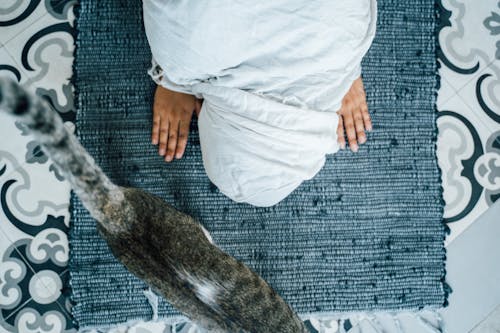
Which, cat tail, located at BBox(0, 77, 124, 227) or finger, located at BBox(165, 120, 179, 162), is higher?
cat tail, located at BBox(0, 77, 124, 227)

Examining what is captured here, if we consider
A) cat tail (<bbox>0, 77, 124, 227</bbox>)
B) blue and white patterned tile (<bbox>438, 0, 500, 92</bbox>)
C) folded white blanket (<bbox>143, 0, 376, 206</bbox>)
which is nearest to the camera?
cat tail (<bbox>0, 77, 124, 227</bbox>)

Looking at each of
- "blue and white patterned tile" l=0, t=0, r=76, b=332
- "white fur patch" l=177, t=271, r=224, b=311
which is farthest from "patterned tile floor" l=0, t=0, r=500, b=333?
"white fur patch" l=177, t=271, r=224, b=311

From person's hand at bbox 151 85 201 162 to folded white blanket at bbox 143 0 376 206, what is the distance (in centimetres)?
18

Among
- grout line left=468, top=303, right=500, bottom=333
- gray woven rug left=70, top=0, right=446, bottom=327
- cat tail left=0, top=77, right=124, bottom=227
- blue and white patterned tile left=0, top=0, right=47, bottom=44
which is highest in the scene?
blue and white patterned tile left=0, top=0, right=47, bottom=44

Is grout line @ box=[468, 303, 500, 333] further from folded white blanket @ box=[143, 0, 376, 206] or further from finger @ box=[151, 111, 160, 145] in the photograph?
finger @ box=[151, 111, 160, 145]

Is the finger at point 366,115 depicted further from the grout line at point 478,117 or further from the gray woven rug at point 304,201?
the grout line at point 478,117

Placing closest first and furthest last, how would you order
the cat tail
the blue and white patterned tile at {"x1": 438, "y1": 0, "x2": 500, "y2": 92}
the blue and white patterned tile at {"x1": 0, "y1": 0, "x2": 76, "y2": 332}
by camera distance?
the cat tail < the blue and white patterned tile at {"x1": 0, "y1": 0, "x2": 76, "y2": 332} < the blue and white patterned tile at {"x1": 438, "y1": 0, "x2": 500, "y2": 92}

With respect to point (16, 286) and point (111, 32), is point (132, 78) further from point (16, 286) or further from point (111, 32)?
point (16, 286)

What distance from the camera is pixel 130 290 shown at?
0.95 meters

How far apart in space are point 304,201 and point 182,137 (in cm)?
29

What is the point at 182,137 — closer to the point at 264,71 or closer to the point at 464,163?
the point at 264,71

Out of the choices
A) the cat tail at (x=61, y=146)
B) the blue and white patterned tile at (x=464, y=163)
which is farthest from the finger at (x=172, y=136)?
the blue and white patterned tile at (x=464, y=163)

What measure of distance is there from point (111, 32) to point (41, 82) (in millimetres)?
180

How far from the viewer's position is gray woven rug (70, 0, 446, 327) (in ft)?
3.14
